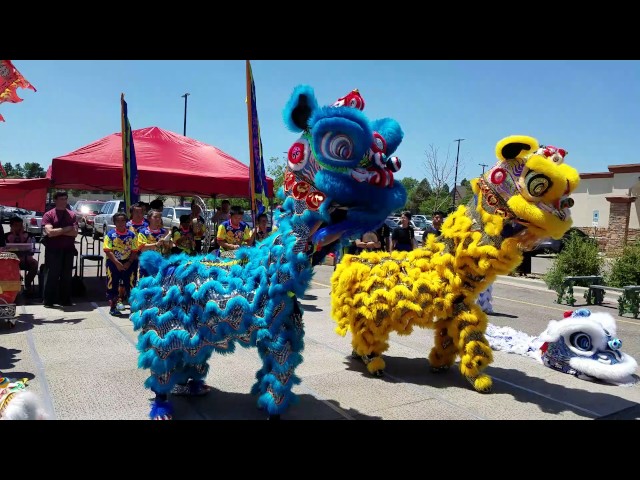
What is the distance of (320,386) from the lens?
13.8ft

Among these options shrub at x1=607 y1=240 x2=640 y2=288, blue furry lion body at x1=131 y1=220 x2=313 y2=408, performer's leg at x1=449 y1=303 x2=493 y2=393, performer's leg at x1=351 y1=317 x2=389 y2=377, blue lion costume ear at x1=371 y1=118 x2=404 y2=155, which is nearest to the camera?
blue furry lion body at x1=131 y1=220 x2=313 y2=408

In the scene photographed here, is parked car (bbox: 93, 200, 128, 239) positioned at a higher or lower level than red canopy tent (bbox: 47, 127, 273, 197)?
lower

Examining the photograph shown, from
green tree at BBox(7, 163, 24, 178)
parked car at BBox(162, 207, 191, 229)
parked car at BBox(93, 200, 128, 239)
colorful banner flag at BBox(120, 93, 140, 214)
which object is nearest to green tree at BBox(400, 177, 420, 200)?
colorful banner flag at BBox(120, 93, 140, 214)

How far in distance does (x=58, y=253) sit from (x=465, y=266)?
5.82 m

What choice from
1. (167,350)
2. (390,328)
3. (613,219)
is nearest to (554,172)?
(390,328)

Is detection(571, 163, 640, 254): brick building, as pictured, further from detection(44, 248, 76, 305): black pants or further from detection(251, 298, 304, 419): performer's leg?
detection(44, 248, 76, 305): black pants

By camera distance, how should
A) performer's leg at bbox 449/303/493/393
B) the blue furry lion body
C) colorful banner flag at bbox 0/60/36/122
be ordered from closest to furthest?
the blue furry lion body < colorful banner flag at bbox 0/60/36/122 < performer's leg at bbox 449/303/493/393

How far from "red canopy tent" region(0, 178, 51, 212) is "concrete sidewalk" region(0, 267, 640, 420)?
102 inches

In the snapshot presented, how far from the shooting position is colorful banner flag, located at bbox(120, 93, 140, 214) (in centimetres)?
721

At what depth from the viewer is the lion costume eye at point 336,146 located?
3.00 m

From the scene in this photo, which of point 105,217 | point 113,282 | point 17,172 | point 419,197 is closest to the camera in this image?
point 113,282

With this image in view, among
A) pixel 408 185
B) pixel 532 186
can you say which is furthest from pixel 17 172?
pixel 532 186

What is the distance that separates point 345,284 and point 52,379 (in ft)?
8.98

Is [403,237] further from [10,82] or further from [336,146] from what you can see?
[10,82]
